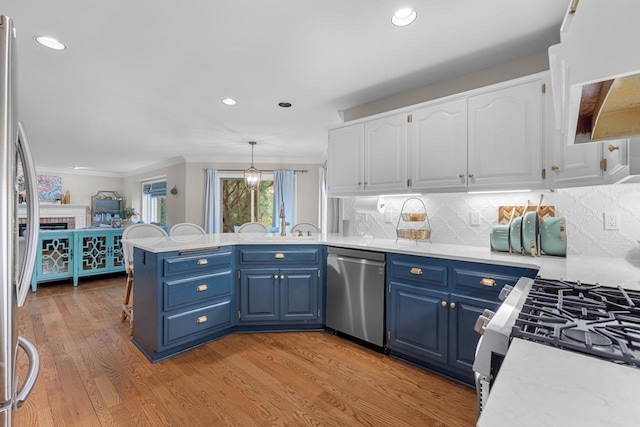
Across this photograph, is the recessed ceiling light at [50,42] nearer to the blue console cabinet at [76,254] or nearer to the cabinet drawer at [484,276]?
the cabinet drawer at [484,276]

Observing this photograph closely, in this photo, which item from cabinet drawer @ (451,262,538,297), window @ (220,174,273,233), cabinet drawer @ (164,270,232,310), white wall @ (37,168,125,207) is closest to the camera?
cabinet drawer @ (451,262,538,297)

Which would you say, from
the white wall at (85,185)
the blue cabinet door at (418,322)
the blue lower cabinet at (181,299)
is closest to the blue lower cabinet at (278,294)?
the blue lower cabinet at (181,299)

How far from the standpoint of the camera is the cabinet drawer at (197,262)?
2.31 meters

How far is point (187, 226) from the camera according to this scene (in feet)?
12.0

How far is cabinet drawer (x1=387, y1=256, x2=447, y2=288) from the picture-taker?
206 centimetres

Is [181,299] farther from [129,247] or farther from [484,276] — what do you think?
[484,276]

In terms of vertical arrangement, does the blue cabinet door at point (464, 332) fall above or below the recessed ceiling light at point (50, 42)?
below

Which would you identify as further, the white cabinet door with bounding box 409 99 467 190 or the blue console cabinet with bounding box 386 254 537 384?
the white cabinet door with bounding box 409 99 467 190

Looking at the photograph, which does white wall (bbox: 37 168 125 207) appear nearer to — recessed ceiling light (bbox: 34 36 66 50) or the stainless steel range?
recessed ceiling light (bbox: 34 36 66 50)

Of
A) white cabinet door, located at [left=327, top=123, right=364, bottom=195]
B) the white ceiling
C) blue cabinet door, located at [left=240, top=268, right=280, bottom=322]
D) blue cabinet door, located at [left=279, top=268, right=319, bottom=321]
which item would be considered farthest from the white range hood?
blue cabinet door, located at [left=240, top=268, right=280, bottom=322]

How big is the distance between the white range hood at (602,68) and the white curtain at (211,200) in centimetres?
619

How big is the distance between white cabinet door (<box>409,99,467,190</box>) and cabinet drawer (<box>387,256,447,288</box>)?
2.28ft

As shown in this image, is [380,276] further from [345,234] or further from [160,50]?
[160,50]

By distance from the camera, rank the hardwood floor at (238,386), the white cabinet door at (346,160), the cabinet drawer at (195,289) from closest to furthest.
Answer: the hardwood floor at (238,386) < the cabinet drawer at (195,289) < the white cabinet door at (346,160)
